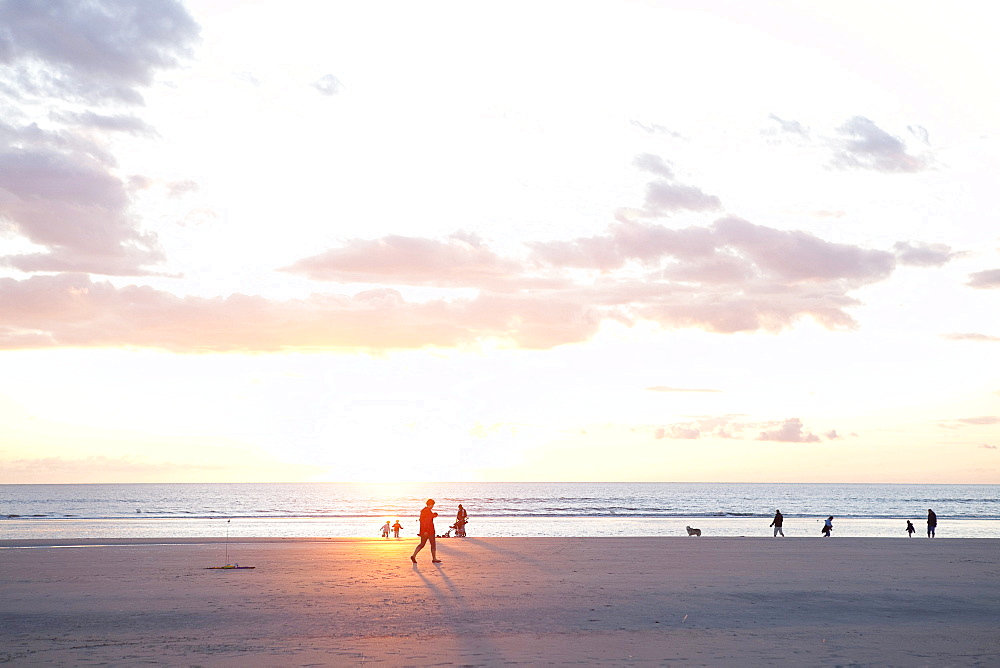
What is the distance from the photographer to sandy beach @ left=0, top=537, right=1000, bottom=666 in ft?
39.5

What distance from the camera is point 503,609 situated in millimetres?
15930

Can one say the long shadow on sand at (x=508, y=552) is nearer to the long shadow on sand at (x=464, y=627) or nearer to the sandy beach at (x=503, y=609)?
the sandy beach at (x=503, y=609)

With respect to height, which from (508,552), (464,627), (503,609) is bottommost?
(508,552)

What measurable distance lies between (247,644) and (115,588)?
848cm

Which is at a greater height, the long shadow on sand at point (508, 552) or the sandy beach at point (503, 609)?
the sandy beach at point (503, 609)

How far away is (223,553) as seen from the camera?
28.8 meters

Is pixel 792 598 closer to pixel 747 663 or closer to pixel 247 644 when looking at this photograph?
pixel 747 663

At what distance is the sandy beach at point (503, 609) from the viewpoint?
12.1 metres

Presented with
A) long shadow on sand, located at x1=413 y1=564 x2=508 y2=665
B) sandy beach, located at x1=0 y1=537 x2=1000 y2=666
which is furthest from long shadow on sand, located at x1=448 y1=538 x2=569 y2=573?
long shadow on sand, located at x1=413 y1=564 x2=508 y2=665

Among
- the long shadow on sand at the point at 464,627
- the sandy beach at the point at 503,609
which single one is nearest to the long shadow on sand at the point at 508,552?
the sandy beach at the point at 503,609

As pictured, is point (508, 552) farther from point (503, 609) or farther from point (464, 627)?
point (464, 627)

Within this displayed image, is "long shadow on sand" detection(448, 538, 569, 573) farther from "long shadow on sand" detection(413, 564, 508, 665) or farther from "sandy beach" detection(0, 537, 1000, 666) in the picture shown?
"long shadow on sand" detection(413, 564, 508, 665)

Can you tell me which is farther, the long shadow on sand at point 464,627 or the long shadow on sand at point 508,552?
the long shadow on sand at point 508,552

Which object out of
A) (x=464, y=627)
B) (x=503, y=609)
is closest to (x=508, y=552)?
(x=503, y=609)
